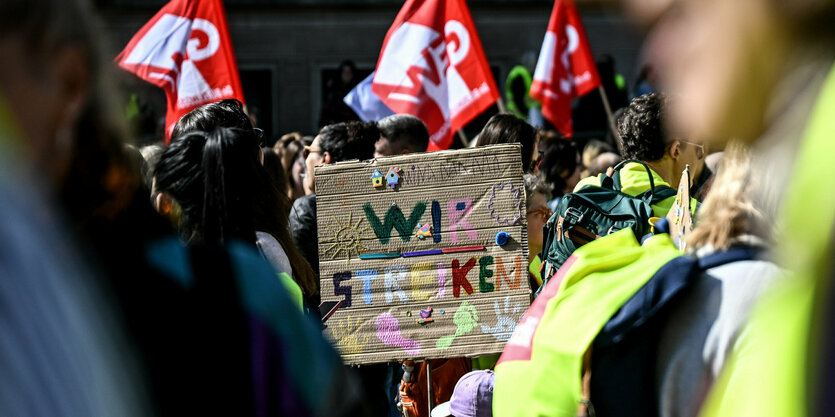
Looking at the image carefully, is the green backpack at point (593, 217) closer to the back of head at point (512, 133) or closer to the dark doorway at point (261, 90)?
the back of head at point (512, 133)

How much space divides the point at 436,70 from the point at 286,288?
520 cm

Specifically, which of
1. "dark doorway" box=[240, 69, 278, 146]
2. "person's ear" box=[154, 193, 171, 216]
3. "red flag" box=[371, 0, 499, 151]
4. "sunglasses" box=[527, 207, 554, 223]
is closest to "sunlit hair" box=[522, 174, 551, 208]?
"sunglasses" box=[527, 207, 554, 223]

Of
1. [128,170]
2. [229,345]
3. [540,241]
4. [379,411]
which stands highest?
[128,170]

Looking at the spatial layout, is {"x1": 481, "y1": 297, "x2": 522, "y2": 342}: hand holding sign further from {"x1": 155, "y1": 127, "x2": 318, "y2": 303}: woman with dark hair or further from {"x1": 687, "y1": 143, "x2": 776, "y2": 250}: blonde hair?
{"x1": 687, "y1": 143, "x2": 776, "y2": 250}: blonde hair

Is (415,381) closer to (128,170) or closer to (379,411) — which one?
(379,411)

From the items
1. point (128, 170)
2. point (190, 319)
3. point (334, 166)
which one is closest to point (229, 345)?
point (190, 319)

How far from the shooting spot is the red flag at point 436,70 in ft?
20.2

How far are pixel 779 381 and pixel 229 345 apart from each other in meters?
0.63

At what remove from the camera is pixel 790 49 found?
735mm

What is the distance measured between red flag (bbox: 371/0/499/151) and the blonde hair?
478 centimetres

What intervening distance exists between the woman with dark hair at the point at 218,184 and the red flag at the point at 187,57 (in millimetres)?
3403

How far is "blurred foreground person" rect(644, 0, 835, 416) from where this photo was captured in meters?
0.65

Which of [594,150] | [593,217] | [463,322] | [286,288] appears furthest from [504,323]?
[594,150]

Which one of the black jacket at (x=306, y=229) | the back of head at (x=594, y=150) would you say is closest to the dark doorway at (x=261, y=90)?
the back of head at (x=594, y=150)
